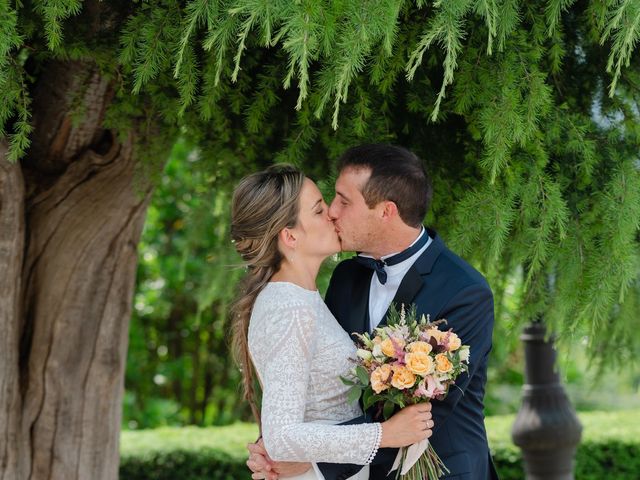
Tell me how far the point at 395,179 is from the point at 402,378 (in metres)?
0.82

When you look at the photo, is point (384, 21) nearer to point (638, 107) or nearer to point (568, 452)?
point (638, 107)

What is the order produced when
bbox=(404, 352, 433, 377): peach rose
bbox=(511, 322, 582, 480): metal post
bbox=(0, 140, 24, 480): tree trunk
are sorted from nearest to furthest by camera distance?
bbox=(404, 352, 433, 377): peach rose
bbox=(0, 140, 24, 480): tree trunk
bbox=(511, 322, 582, 480): metal post

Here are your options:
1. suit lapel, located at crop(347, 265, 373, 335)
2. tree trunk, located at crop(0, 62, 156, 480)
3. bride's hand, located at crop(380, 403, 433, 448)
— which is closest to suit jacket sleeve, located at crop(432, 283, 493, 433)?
bride's hand, located at crop(380, 403, 433, 448)

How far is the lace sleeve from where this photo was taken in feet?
9.17

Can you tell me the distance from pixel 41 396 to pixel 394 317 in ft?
6.54

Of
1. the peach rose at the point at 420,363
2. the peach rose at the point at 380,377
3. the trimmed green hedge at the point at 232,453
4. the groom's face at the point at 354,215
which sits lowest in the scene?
the trimmed green hedge at the point at 232,453

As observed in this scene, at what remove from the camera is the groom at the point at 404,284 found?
3.01m

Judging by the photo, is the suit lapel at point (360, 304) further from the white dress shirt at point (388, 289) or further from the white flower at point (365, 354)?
the white flower at point (365, 354)

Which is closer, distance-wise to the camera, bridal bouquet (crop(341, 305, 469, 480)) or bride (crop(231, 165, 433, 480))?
bridal bouquet (crop(341, 305, 469, 480))

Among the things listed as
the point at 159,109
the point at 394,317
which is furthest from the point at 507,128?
the point at 159,109

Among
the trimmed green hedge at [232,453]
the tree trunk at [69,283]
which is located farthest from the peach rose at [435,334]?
the trimmed green hedge at [232,453]

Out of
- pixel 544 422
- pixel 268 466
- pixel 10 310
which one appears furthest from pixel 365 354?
pixel 544 422

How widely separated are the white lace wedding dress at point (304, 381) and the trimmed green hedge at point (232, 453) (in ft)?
12.9

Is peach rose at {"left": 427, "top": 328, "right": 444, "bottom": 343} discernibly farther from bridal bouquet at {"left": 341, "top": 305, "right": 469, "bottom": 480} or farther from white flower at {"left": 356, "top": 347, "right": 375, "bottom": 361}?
white flower at {"left": 356, "top": 347, "right": 375, "bottom": 361}
